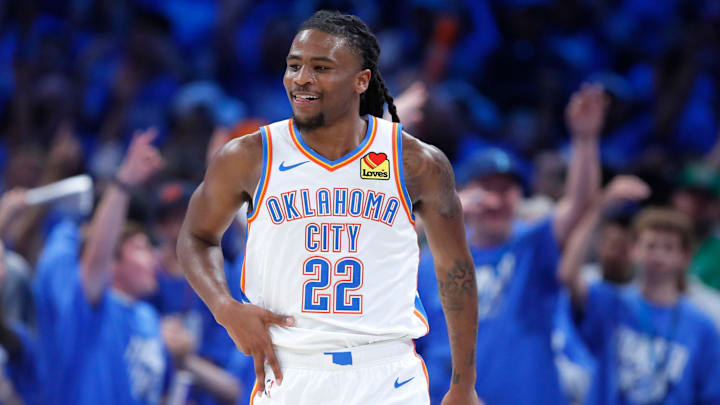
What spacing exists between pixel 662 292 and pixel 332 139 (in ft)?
11.0

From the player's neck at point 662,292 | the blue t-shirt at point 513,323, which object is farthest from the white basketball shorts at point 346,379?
the player's neck at point 662,292

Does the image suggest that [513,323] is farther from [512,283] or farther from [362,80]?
[362,80]

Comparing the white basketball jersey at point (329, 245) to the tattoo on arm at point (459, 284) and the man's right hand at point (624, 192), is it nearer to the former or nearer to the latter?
the tattoo on arm at point (459, 284)

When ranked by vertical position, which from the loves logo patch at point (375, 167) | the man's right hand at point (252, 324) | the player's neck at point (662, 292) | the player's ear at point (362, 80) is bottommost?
the player's neck at point (662, 292)

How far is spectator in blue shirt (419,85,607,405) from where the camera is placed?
5.52 m

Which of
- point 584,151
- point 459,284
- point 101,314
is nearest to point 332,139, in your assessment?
point 459,284

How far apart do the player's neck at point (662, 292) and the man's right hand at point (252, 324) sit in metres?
3.45

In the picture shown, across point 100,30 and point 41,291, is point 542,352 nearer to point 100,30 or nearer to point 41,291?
point 41,291

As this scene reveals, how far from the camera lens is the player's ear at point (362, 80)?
3.43 metres

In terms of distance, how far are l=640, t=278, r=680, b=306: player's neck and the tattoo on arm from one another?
2.88 m

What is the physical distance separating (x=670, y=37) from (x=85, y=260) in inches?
233

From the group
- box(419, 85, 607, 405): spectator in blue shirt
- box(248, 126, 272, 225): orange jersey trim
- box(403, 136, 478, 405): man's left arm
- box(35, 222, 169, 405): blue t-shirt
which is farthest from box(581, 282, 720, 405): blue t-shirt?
box(248, 126, 272, 225): orange jersey trim

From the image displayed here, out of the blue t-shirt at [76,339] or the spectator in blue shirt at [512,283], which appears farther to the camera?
the blue t-shirt at [76,339]

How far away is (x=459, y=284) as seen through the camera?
11.6 ft
